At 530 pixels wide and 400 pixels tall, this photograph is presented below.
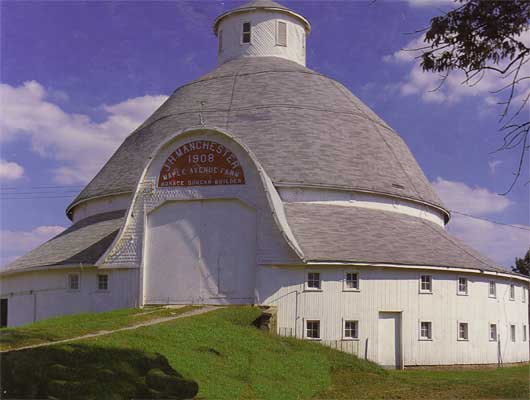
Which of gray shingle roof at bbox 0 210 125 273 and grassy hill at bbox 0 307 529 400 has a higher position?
gray shingle roof at bbox 0 210 125 273

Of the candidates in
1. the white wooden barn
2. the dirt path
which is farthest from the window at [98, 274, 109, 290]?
the dirt path

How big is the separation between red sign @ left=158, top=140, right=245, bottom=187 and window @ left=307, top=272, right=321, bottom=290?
14.7 feet

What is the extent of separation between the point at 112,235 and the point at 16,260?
19.4 ft

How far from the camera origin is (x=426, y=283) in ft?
86.9

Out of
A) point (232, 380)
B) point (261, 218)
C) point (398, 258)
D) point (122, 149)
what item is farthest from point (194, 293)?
point (122, 149)

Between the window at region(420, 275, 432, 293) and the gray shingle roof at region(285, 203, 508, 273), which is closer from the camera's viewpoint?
the gray shingle roof at region(285, 203, 508, 273)

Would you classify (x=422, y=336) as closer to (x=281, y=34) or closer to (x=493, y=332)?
(x=493, y=332)

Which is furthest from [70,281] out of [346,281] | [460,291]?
[460,291]

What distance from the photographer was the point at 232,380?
55.0 ft

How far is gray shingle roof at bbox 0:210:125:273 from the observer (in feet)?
93.7

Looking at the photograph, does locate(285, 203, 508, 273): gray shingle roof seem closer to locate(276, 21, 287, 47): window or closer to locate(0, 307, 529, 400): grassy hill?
locate(0, 307, 529, 400): grassy hill

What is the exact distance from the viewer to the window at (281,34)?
3922cm

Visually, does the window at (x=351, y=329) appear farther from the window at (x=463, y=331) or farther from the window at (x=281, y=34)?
the window at (x=281, y=34)

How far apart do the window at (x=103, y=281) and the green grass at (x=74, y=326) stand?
2.55 metres
